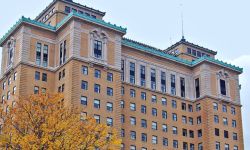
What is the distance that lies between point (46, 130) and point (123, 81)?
56.3m

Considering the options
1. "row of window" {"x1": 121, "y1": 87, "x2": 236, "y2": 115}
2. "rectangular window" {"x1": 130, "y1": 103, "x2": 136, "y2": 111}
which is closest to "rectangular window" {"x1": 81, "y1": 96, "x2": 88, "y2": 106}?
"row of window" {"x1": 121, "y1": 87, "x2": 236, "y2": 115}

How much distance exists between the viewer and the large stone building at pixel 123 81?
336 ft

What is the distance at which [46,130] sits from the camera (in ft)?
185

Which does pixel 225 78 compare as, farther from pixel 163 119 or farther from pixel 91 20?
pixel 91 20

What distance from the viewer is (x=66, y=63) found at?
4067 inches

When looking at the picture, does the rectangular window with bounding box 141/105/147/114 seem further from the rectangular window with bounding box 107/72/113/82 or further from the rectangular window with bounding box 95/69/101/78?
the rectangular window with bounding box 95/69/101/78

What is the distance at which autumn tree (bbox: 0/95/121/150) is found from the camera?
55.3m

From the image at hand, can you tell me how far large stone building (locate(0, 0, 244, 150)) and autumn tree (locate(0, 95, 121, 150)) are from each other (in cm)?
3720

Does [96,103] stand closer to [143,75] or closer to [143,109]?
[143,109]

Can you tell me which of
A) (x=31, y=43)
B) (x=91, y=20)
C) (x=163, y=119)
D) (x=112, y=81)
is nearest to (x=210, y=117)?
(x=163, y=119)

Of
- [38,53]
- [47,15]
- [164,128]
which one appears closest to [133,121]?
[164,128]

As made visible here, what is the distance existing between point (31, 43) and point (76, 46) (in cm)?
978

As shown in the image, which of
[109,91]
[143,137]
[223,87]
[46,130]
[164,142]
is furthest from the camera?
[223,87]

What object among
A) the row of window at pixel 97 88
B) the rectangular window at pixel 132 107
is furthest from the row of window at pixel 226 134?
the row of window at pixel 97 88
